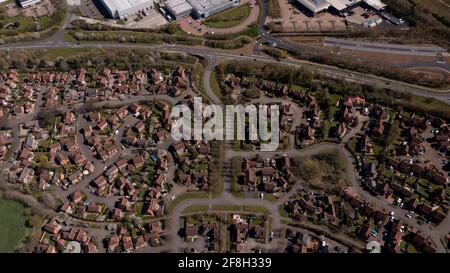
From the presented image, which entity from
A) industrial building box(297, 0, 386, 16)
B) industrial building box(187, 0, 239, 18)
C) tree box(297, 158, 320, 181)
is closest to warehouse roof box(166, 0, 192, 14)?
industrial building box(187, 0, 239, 18)

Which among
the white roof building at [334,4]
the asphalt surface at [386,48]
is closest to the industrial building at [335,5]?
the white roof building at [334,4]

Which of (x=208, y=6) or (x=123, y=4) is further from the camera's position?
(x=123, y=4)

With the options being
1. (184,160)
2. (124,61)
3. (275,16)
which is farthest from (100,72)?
(275,16)

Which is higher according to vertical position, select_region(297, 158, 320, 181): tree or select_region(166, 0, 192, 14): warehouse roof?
select_region(166, 0, 192, 14): warehouse roof

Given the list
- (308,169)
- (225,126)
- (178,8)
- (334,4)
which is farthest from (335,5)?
(308,169)

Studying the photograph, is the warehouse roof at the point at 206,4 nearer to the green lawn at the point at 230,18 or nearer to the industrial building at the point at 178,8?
the industrial building at the point at 178,8

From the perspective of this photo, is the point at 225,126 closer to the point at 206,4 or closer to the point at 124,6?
the point at 206,4

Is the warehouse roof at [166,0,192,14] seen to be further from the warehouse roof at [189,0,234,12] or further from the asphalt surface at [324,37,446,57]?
the asphalt surface at [324,37,446,57]
